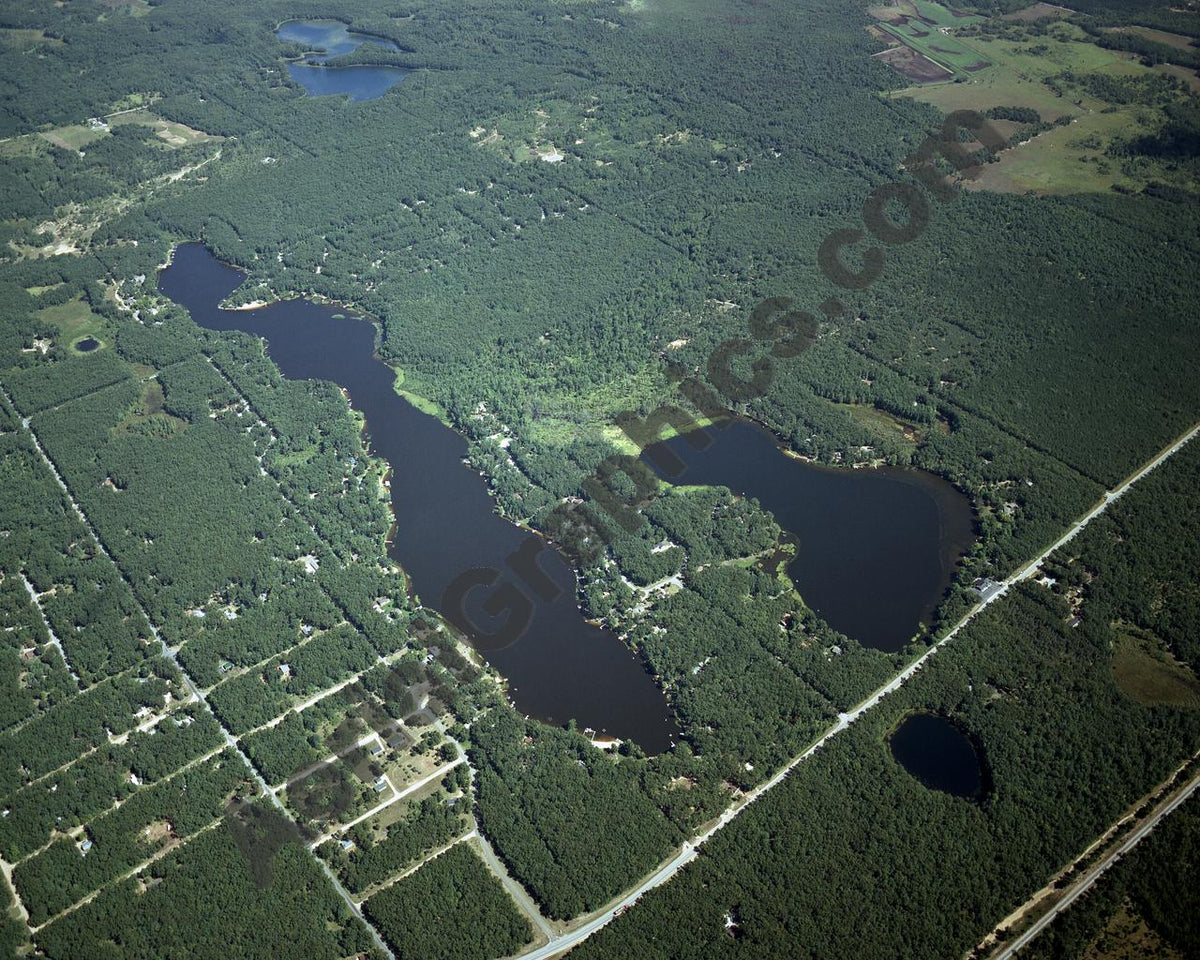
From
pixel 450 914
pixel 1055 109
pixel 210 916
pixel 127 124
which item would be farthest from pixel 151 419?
pixel 1055 109

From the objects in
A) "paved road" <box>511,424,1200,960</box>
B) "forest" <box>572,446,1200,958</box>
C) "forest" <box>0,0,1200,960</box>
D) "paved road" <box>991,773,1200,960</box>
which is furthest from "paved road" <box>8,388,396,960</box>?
"paved road" <box>991,773,1200,960</box>

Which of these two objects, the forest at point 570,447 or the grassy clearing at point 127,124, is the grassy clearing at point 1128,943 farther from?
the grassy clearing at point 127,124

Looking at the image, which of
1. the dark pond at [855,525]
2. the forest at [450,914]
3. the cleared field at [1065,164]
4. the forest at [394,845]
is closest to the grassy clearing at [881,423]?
the dark pond at [855,525]

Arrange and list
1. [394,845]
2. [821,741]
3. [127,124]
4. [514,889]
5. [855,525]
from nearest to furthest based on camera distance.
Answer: [514,889], [394,845], [821,741], [855,525], [127,124]

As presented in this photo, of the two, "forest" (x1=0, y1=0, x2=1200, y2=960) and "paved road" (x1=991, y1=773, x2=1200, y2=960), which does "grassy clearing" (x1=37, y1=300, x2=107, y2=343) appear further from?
"paved road" (x1=991, y1=773, x2=1200, y2=960)

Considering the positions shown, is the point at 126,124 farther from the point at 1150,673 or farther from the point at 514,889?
the point at 1150,673

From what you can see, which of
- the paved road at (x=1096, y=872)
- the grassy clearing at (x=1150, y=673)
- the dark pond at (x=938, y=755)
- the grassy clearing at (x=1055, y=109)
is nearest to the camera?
the paved road at (x=1096, y=872)
